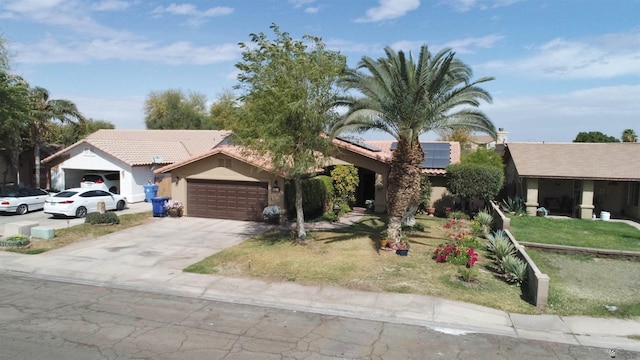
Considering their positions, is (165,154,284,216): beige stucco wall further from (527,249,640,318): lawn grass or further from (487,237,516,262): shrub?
(527,249,640,318): lawn grass

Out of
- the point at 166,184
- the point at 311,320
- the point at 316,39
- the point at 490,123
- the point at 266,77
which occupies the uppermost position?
the point at 316,39

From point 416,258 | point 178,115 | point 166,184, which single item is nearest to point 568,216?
point 416,258

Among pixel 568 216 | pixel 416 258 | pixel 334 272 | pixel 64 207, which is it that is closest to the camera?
pixel 334 272

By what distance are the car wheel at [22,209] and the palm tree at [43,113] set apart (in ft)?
25.1

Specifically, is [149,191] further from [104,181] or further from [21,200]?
[21,200]

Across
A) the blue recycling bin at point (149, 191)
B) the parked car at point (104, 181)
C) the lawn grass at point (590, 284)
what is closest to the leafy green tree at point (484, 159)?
the lawn grass at point (590, 284)

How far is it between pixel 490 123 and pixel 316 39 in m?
6.72

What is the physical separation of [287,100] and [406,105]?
399 cm

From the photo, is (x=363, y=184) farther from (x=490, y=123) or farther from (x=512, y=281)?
(x=512, y=281)

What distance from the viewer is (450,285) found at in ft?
38.1

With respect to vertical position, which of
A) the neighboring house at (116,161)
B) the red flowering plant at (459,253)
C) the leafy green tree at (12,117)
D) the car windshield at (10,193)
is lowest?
the red flowering plant at (459,253)

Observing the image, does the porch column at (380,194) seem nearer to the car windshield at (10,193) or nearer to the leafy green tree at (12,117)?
the car windshield at (10,193)

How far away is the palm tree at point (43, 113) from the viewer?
29688 millimetres

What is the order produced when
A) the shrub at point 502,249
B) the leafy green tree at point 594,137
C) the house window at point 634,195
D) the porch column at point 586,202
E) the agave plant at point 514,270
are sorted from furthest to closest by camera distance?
1. the leafy green tree at point 594,137
2. the house window at point 634,195
3. the porch column at point 586,202
4. the shrub at point 502,249
5. the agave plant at point 514,270
